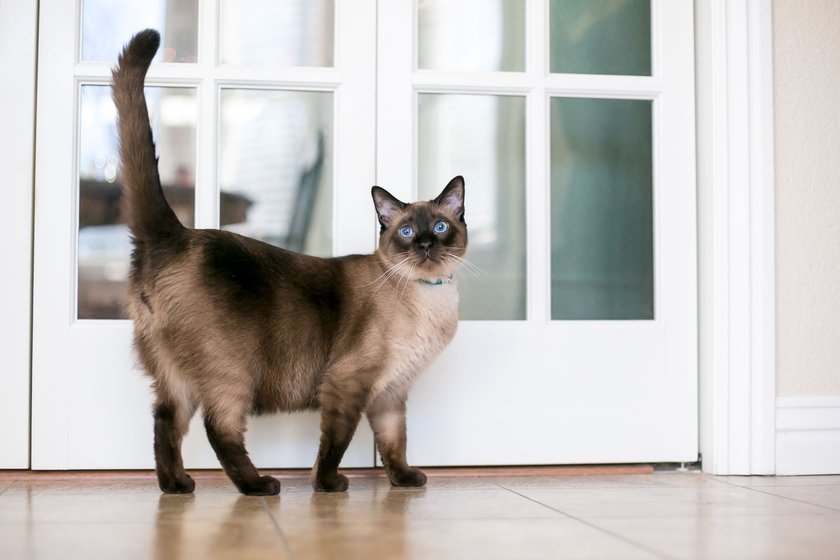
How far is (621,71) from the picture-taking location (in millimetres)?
2555

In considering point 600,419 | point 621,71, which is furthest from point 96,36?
point 600,419

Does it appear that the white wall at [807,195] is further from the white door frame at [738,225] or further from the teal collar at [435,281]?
the teal collar at [435,281]

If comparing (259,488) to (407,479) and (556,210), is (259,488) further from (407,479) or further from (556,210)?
(556,210)

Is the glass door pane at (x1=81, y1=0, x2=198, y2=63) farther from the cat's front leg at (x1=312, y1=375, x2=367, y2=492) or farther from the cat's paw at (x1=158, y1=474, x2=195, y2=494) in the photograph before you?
the cat's paw at (x1=158, y1=474, x2=195, y2=494)

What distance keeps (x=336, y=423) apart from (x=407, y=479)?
0.26 meters

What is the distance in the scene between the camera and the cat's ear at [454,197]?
88.0 inches

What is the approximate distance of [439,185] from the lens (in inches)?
98.9

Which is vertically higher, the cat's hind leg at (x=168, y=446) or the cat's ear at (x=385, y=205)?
the cat's ear at (x=385, y=205)

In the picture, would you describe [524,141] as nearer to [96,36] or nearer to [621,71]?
[621,71]

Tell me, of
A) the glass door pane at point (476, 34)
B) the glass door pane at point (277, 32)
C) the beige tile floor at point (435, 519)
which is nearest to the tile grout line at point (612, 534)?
the beige tile floor at point (435, 519)

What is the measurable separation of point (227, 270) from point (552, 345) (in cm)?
95

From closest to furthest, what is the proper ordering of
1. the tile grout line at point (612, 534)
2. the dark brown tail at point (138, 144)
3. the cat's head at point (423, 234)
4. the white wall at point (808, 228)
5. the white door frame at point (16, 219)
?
the tile grout line at point (612, 534) < the dark brown tail at point (138, 144) < the cat's head at point (423, 234) < the white door frame at point (16, 219) < the white wall at point (808, 228)

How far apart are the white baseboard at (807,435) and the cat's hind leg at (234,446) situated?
4.52 ft

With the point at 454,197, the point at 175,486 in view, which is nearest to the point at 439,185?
the point at 454,197
